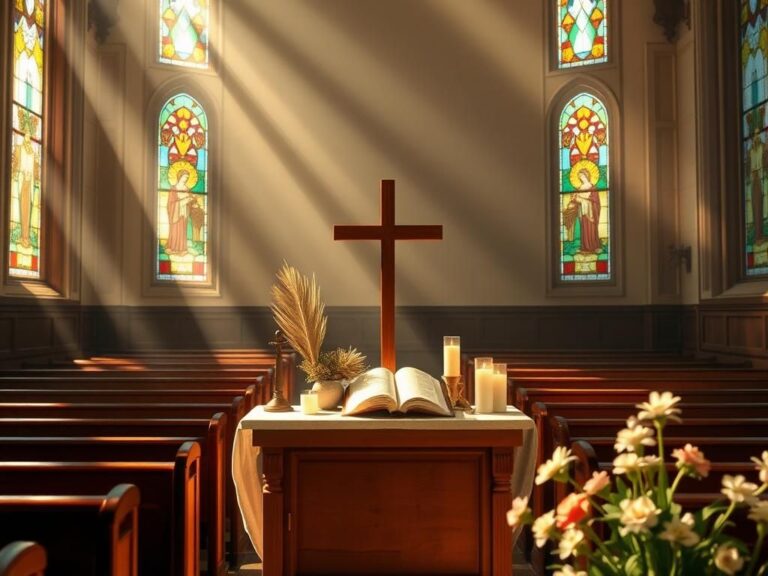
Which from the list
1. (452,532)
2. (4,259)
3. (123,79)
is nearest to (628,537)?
(452,532)

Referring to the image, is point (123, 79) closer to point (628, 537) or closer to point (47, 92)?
point (47, 92)

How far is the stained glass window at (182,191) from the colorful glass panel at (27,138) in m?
2.02

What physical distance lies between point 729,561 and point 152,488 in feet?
8.07

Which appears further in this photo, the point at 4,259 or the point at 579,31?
the point at 579,31

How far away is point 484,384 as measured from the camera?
2.86 m

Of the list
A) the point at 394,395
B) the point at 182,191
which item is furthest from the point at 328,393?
the point at 182,191

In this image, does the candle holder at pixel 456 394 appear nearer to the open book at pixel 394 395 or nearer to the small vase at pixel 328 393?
the open book at pixel 394 395

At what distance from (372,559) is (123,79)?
28.8 ft

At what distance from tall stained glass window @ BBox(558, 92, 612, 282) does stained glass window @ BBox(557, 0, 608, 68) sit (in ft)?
1.68

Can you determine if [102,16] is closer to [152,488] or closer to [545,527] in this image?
[152,488]

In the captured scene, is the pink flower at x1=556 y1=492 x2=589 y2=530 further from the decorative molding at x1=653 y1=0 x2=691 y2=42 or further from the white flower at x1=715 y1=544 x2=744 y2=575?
the decorative molding at x1=653 y1=0 x2=691 y2=42

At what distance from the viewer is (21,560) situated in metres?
1.51

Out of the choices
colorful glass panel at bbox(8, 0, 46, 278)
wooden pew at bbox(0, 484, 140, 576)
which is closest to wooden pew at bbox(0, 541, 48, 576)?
wooden pew at bbox(0, 484, 140, 576)

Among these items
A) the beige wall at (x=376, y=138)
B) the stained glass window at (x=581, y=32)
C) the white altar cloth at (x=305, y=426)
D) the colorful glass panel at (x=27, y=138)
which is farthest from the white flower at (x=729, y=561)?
the stained glass window at (x=581, y=32)
